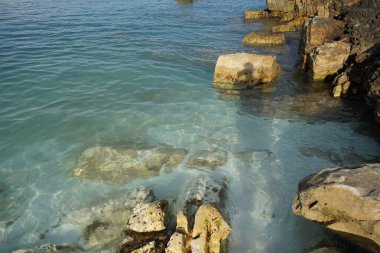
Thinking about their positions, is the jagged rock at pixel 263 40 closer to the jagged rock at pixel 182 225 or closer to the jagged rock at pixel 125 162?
the jagged rock at pixel 125 162

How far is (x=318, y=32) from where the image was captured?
1628cm

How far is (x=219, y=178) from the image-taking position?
9156 millimetres

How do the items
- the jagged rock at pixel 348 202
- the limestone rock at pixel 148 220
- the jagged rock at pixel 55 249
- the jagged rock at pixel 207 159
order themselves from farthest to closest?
the jagged rock at pixel 207 159 → the jagged rock at pixel 55 249 → the limestone rock at pixel 148 220 → the jagged rock at pixel 348 202

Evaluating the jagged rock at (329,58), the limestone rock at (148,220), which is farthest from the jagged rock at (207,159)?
the jagged rock at (329,58)

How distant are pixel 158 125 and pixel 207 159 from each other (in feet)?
9.05

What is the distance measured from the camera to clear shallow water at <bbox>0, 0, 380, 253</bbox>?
8133 millimetres

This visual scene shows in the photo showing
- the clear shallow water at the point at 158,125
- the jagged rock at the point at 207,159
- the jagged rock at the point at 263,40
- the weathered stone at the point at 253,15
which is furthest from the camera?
the weathered stone at the point at 253,15

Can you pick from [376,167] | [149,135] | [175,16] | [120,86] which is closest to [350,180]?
[376,167]

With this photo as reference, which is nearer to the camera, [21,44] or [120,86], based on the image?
[120,86]

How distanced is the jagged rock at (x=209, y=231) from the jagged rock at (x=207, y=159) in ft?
9.54

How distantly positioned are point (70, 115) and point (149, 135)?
3.39m

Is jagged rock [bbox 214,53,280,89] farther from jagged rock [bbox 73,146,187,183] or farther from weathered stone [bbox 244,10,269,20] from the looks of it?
weathered stone [bbox 244,10,269,20]

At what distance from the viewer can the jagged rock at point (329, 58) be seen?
47.3ft

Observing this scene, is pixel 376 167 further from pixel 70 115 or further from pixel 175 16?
pixel 175 16
